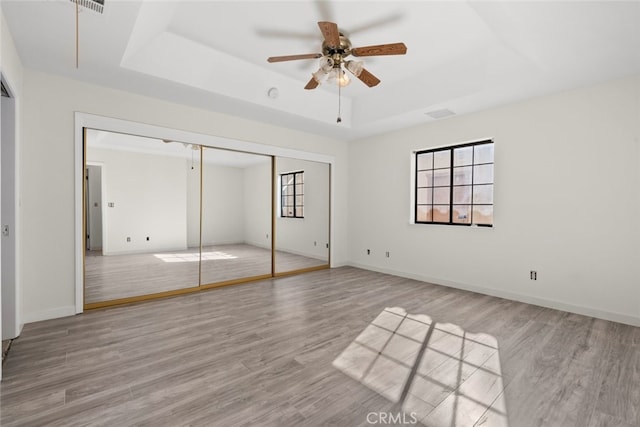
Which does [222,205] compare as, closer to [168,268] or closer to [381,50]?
[168,268]

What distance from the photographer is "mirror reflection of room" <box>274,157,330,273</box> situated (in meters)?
5.42

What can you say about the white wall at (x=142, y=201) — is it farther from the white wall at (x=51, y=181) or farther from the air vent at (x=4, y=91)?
the air vent at (x=4, y=91)

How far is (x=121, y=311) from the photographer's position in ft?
11.6

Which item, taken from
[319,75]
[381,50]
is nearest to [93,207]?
[319,75]

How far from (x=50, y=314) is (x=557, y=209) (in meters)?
5.95

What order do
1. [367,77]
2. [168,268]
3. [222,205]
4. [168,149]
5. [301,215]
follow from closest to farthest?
1. [367,77]
2. [168,149]
3. [168,268]
4. [222,205]
5. [301,215]

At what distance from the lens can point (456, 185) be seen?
16.1 feet

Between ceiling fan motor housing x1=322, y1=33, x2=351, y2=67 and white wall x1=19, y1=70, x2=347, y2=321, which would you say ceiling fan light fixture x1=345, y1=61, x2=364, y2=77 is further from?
white wall x1=19, y1=70, x2=347, y2=321

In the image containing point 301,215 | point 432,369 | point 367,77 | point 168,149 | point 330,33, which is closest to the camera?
point 432,369

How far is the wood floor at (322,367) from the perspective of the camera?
181cm

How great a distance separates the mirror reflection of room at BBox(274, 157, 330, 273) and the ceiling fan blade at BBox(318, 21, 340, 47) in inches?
109

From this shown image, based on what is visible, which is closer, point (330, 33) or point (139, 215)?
point (330, 33)

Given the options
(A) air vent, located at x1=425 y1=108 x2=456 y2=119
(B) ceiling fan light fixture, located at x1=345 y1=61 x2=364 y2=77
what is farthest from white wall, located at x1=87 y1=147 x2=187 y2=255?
(A) air vent, located at x1=425 y1=108 x2=456 y2=119

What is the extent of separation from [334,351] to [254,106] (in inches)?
129
